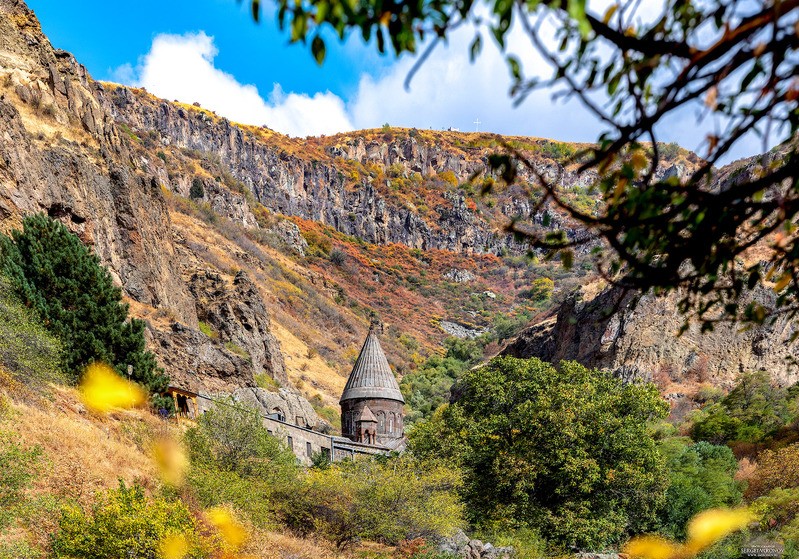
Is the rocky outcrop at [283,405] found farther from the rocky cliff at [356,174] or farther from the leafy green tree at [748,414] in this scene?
the rocky cliff at [356,174]

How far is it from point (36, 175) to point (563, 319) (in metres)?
35.2

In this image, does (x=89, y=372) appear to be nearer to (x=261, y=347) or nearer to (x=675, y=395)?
(x=261, y=347)

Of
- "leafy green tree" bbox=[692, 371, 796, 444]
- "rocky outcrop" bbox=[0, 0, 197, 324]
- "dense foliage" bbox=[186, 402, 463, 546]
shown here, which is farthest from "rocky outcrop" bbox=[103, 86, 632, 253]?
"dense foliage" bbox=[186, 402, 463, 546]

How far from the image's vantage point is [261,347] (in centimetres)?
4956

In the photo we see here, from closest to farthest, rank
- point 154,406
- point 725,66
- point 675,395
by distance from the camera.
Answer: point 725,66, point 154,406, point 675,395

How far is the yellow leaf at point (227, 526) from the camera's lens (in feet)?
56.1

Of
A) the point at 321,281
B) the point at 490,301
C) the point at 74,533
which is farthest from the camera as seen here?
the point at 490,301

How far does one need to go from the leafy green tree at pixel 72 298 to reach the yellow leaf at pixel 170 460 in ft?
11.9

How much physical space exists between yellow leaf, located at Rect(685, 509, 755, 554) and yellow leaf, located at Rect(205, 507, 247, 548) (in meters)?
17.0

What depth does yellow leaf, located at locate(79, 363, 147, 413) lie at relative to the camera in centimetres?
2253

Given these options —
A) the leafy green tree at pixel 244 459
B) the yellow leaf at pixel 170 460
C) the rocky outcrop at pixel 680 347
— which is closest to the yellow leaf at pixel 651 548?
the leafy green tree at pixel 244 459

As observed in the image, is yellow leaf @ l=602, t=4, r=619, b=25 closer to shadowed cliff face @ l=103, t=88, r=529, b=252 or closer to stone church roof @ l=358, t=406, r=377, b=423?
stone church roof @ l=358, t=406, r=377, b=423

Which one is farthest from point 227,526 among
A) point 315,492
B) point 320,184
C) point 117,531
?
point 320,184

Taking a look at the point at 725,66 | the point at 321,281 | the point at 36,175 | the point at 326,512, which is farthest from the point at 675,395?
the point at 321,281
